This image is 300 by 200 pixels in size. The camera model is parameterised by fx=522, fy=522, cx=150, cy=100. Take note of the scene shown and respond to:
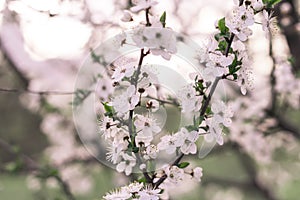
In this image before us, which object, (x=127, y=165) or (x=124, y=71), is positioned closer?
(x=124, y=71)

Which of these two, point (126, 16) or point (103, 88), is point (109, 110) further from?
point (103, 88)

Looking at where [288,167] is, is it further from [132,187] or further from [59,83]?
[132,187]

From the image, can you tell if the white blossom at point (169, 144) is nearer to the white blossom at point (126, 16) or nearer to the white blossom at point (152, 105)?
the white blossom at point (152, 105)

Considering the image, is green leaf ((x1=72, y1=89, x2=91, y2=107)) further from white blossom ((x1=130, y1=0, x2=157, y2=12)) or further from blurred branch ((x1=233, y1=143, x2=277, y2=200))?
blurred branch ((x1=233, y1=143, x2=277, y2=200))

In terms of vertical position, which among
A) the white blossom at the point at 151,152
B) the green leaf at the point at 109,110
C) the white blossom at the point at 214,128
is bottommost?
the white blossom at the point at 151,152

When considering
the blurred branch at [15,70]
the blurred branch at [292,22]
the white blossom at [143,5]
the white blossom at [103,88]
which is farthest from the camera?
the blurred branch at [15,70]

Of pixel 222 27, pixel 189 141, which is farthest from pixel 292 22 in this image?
pixel 189 141

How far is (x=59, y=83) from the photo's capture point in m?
4.43

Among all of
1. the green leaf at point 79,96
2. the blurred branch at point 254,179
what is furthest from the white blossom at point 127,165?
the blurred branch at point 254,179

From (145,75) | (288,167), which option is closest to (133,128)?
(145,75)

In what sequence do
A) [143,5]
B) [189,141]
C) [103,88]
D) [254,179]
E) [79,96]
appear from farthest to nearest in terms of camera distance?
[254,179]
[103,88]
[79,96]
[189,141]
[143,5]

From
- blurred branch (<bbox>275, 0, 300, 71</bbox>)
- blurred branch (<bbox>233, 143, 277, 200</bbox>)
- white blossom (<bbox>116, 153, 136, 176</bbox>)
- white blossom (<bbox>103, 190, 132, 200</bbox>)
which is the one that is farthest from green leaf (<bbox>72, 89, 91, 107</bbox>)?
blurred branch (<bbox>233, 143, 277, 200</bbox>)

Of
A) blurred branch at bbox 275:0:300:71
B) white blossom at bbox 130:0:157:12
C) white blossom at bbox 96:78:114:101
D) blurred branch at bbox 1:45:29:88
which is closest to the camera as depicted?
white blossom at bbox 130:0:157:12

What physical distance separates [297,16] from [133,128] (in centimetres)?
189
